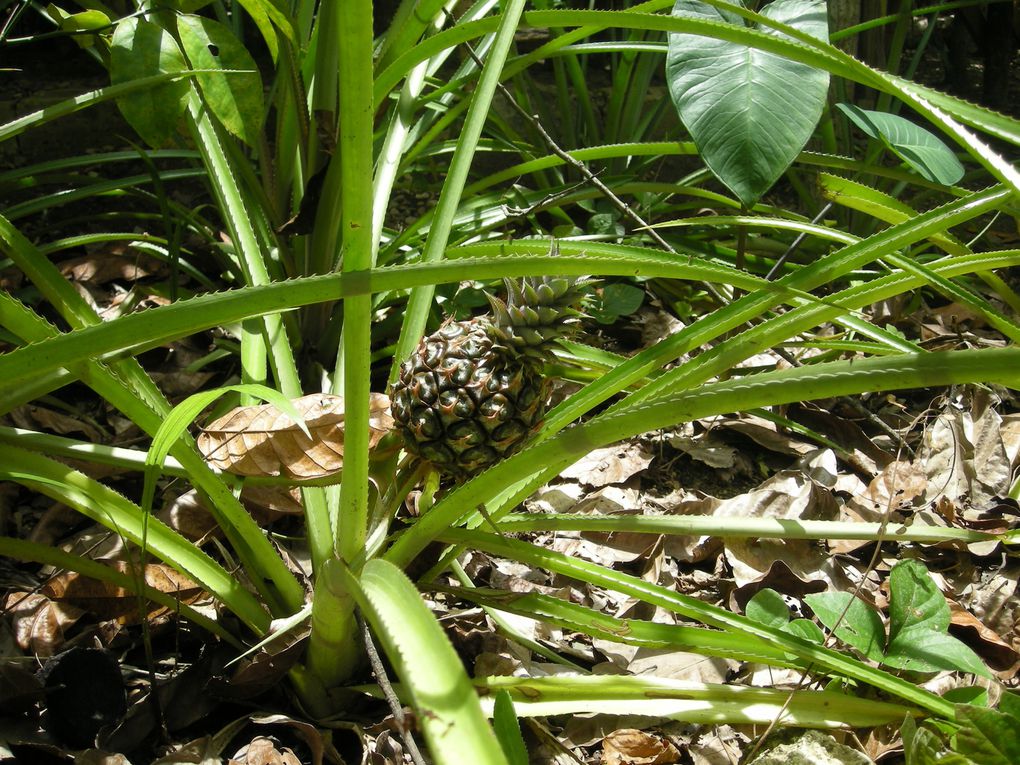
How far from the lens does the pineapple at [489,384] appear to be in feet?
3.26

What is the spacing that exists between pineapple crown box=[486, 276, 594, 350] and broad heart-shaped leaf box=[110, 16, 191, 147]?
502mm

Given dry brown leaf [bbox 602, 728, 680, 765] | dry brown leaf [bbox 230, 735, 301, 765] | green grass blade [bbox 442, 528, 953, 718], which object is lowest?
dry brown leaf [bbox 602, 728, 680, 765]

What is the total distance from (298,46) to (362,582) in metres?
0.97

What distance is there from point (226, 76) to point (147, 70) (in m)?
0.13

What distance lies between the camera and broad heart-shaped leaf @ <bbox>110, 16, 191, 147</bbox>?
1024mm

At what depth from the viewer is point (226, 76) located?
1144mm

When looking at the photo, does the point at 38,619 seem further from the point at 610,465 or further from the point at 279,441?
the point at 610,465

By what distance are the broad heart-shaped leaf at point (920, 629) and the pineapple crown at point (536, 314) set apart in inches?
23.0

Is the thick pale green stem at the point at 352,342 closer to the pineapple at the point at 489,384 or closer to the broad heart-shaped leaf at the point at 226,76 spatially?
the pineapple at the point at 489,384

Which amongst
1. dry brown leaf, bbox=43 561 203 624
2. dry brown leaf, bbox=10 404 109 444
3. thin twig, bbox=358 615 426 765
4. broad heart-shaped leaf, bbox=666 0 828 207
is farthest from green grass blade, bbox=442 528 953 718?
dry brown leaf, bbox=10 404 109 444

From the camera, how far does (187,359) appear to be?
1.63 meters

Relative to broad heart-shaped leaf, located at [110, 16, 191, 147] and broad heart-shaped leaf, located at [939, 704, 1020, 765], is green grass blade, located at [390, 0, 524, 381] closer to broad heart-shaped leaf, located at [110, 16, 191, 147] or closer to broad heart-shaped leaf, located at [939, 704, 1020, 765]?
broad heart-shaped leaf, located at [110, 16, 191, 147]

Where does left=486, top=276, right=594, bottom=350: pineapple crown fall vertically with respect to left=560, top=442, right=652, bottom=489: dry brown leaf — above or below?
above

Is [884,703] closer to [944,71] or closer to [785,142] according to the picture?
[785,142]
